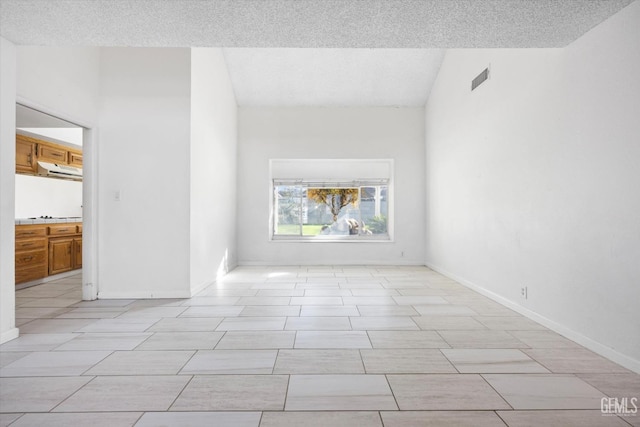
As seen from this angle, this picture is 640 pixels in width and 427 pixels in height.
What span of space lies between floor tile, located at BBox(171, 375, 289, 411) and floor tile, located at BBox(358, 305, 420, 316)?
1563 millimetres

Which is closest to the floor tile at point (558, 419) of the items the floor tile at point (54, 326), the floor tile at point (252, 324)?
the floor tile at point (252, 324)

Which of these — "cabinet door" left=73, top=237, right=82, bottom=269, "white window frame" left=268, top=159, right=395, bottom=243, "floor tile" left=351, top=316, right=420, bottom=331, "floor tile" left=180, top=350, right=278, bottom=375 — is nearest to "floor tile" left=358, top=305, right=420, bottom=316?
"floor tile" left=351, top=316, right=420, bottom=331

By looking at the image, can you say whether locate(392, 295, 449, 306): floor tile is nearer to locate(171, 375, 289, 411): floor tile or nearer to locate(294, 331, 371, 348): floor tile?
locate(294, 331, 371, 348): floor tile

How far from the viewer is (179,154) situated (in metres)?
4.10

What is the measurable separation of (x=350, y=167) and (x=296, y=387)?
17.8 ft

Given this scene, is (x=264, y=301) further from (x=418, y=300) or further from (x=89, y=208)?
(x=89, y=208)

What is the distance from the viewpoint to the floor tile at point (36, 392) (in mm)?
1798

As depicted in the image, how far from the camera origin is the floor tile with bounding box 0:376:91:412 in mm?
1798

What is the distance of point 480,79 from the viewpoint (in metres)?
4.36

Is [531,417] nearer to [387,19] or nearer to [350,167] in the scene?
[387,19]

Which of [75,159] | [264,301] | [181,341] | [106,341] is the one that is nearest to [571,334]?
[264,301]

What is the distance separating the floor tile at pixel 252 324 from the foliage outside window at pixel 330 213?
387cm

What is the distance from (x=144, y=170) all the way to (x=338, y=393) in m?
3.33

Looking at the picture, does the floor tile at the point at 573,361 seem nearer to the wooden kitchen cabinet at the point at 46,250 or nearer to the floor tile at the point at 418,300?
the floor tile at the point at 418,300
